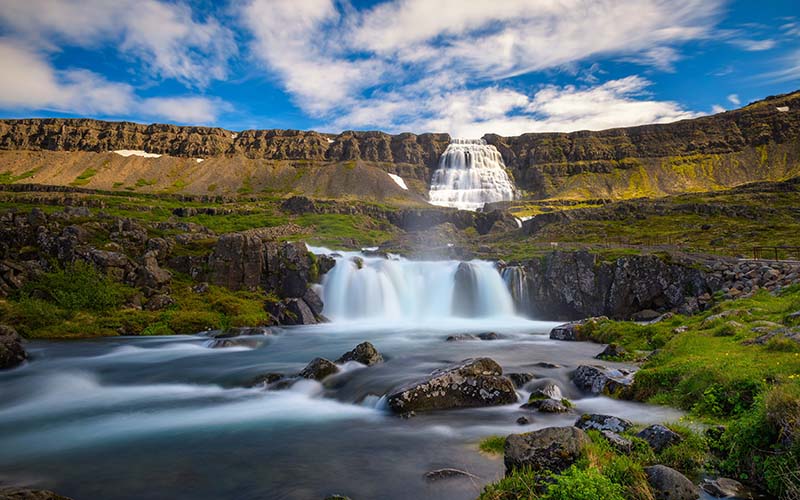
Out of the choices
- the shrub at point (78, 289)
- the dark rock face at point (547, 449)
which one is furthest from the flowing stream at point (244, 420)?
the shrub at point (78, 289)

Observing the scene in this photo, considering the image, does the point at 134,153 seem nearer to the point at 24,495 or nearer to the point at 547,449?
the point at 24,495

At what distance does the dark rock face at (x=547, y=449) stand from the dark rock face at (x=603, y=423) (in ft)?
7.02

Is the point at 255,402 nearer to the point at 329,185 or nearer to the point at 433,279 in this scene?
the point at 433,279

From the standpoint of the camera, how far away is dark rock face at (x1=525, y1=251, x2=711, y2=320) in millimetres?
37156

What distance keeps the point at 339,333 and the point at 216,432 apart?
21361mm

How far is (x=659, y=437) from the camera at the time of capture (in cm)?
919

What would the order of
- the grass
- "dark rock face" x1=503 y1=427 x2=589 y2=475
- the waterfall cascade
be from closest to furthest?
"dark rock face" x1=503 y1=427 x2=589 y2=475 < the waterfall cascade < the grass

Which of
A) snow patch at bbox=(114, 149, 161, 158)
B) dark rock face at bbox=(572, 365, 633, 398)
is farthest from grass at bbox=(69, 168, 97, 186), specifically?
dark rock face at bbox=(572, 365, 633, 398)

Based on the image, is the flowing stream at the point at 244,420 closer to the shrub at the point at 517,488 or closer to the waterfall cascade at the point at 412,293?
the shrub at the point at 517,488

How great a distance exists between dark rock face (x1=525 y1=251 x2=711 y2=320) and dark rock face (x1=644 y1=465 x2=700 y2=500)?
3371 centimetres

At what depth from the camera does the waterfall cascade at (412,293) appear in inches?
1763

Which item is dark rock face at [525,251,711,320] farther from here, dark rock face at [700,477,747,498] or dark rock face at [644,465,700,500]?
dark rock face at [644,465,700,500]

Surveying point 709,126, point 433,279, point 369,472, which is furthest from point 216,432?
point 709,126

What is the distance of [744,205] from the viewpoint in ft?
285
